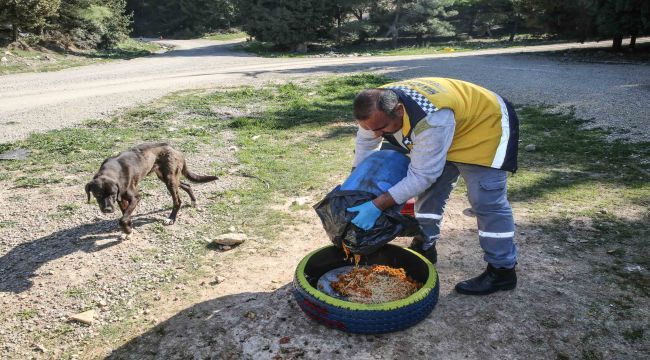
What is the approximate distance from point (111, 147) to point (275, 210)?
3705 mm

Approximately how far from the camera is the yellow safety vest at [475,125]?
3266mm

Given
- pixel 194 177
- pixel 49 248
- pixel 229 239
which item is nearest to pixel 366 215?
pixel 229 239

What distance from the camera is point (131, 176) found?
4.99 metres

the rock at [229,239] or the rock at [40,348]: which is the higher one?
the rock at [229,239]

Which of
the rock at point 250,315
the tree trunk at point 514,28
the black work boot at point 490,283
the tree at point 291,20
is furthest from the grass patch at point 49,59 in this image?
the tree trunk at point 514,28

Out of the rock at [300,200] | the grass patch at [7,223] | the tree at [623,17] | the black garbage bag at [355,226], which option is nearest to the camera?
the black garbage bag at [355,226]

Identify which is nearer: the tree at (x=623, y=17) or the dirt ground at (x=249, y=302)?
the dirt ground at (x=249, y=302)

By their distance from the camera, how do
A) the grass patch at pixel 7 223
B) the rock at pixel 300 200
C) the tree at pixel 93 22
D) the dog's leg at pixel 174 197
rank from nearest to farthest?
the grass patch at pixel 7 223
the dog's leg at pixel 174 197
the rock at pixel 300 200
the tree at pixel 93 22

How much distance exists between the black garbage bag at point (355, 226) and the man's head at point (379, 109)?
480mm

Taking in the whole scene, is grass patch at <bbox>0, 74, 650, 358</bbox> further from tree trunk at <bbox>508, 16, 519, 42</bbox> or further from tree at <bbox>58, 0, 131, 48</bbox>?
tree trunk at <bbox>508, 16, 519, 42</bbox>

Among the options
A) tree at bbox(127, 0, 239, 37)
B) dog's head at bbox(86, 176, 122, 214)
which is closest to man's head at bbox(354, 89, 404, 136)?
dog's head at bbox(86, 176, 122, 214)

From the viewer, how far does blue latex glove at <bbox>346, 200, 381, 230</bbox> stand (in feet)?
10.4

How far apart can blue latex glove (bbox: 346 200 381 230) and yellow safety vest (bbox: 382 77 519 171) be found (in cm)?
50

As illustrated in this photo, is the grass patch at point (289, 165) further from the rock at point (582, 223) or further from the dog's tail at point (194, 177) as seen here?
the dog's tail at point (194, 177)
